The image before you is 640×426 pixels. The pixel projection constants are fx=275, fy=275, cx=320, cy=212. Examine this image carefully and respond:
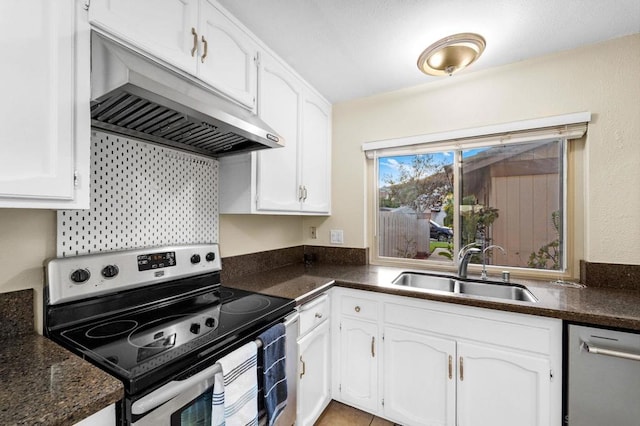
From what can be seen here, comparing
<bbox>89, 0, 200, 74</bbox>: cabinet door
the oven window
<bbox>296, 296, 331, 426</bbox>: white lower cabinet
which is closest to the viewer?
the oven window

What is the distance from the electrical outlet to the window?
30 cm

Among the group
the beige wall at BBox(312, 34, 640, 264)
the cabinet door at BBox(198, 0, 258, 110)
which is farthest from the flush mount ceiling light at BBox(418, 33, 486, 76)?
the cabinet door at BBox(198, 0, 258, 110)

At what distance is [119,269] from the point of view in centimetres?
116

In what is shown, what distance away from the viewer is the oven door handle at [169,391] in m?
0.71

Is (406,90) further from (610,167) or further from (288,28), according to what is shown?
(610,167)

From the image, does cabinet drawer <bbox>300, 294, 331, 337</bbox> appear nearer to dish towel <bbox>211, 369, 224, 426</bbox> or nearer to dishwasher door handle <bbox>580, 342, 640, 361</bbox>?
dish towel <bbox>211, 369, 224, 426</bbox>


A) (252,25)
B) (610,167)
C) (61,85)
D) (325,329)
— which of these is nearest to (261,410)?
(325,329)

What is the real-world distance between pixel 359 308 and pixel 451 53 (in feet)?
5.19

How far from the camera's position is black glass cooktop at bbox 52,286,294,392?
81 centimetres

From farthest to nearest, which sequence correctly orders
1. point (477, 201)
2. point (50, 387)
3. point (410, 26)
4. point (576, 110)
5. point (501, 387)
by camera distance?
point (477, 201)
point (576, 110)
point (410, 26)
point (501, 387)
point (50, 387)

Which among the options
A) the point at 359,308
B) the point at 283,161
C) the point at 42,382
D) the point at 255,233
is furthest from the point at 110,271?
the point at 359,308

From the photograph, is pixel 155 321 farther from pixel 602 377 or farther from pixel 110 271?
pixel 602 377

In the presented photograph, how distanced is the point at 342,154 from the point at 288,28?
3.68 feet

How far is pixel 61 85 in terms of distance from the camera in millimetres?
811
